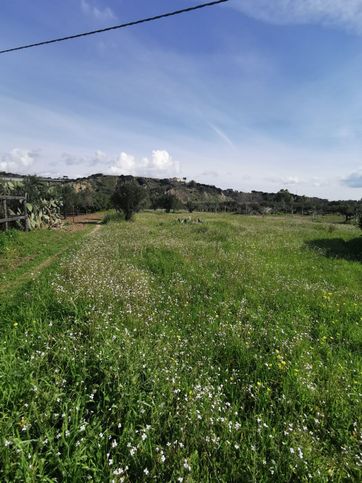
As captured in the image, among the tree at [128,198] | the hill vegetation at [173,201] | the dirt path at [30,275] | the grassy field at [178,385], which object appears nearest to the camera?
the grassy field at [178,385]

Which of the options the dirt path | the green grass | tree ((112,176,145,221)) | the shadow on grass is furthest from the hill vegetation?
the shadow on grass

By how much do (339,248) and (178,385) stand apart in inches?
648

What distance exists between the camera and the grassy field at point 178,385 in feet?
9.66

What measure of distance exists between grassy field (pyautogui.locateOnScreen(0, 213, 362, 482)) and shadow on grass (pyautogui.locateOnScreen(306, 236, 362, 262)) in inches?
288

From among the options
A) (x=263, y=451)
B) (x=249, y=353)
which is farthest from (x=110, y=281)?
(x=263, y=451)

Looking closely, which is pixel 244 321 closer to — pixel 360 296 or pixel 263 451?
pixel 263 451

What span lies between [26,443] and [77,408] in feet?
1.93

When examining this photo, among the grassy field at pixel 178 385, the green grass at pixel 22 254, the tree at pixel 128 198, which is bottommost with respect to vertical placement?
the green grass at pixel 22 254

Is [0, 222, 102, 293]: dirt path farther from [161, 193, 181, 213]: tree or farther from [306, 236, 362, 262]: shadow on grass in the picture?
[161, 193, 181, 213]: tree

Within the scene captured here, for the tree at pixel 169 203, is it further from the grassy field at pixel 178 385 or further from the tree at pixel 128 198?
the grassy field at pixel 178 385

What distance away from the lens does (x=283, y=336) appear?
5.86 m

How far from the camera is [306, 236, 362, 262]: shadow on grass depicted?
14.8m

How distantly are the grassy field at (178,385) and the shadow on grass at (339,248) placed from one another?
7.33 metres

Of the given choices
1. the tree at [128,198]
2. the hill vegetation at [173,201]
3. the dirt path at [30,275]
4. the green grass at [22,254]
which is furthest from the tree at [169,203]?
the dirt path at [30,275]
